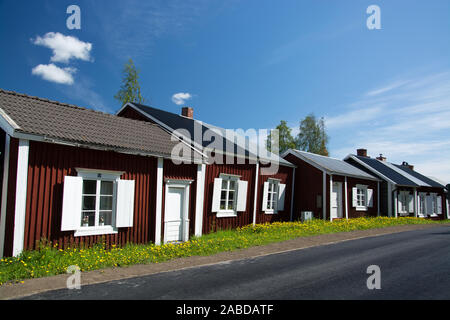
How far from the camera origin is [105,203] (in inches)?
385

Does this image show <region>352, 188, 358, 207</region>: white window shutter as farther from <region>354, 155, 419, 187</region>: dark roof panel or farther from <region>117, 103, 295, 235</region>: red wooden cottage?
<region>117, 103, 295, 235</region>: red wooden cottage

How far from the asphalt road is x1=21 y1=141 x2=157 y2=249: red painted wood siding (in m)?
2.99

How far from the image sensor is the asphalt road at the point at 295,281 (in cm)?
554

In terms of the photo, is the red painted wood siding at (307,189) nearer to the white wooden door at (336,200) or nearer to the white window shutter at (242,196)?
the white wooden door at (336,200)

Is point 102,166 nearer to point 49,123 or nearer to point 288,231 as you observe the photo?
point 49,123

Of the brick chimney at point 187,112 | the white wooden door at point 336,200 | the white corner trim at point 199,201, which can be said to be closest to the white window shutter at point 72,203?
the white corner trim at point 199,201

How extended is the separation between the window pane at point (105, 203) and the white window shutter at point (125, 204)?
0.99 ft

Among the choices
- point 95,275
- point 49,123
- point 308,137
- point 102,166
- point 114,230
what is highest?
point 308,137

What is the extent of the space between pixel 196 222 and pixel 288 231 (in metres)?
4.55

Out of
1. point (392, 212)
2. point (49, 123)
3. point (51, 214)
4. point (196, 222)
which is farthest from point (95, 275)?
point (392, 212)

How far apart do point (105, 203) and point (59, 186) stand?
58.6 inches

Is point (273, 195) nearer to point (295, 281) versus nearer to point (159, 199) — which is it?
point (159, 199)

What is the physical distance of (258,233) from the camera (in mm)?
14133

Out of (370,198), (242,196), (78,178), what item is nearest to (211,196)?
→ (242,196)
